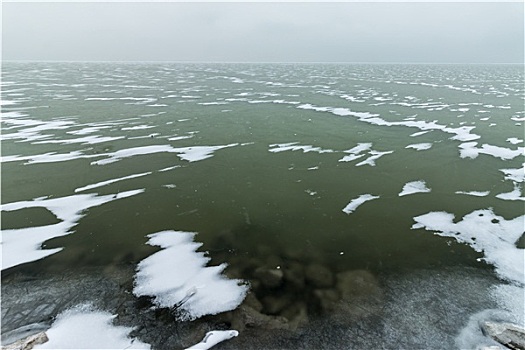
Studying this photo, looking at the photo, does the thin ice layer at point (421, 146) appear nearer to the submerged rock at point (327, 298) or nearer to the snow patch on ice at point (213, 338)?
the submerged rock at point (327, 298)

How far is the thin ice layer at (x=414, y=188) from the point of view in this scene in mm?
10984

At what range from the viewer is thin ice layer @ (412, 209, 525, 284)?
7.40 meters

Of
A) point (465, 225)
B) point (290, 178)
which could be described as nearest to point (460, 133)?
point (465, 225)

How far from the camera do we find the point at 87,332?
18.1ft

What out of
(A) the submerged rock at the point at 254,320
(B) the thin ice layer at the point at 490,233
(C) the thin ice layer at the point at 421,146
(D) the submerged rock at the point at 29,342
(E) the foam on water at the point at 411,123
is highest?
(E) the foam on water at the point at 411,123

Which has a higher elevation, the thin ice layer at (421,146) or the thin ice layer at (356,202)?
the thin ice layer at (421,146)

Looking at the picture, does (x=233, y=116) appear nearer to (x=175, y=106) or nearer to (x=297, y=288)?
(x=175, y=106)

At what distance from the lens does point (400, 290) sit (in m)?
6.58

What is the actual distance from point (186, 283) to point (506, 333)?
251 inches

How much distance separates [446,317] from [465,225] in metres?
4.23

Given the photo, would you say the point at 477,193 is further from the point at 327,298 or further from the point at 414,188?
the point at 327,298

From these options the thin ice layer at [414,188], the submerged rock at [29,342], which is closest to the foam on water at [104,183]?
the submerged rock at [29,342]

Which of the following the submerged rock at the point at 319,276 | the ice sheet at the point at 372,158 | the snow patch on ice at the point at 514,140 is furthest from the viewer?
the snow patch on ice at the point at 514,140

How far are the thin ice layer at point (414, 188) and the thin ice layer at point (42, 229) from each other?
9.80m
